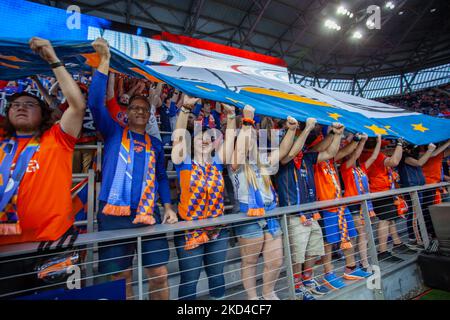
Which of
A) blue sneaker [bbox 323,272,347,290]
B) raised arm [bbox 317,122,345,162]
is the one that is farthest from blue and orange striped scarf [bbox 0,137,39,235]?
raised arm [bbox 317,122,345,162]

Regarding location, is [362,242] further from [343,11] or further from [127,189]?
[343,11]

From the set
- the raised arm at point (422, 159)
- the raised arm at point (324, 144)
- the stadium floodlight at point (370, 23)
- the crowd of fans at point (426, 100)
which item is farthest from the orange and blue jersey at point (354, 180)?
the crowd of fans at point (426, 100)

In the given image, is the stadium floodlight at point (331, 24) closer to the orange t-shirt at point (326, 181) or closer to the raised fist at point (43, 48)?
the orange t-shirt at point (326, 181)

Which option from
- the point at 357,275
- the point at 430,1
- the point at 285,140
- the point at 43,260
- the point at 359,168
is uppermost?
the point at 430,1

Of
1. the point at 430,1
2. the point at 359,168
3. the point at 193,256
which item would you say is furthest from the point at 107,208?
the point at 430,1

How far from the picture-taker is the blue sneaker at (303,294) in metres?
1.86

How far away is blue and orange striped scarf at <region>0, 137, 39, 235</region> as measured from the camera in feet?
3.76

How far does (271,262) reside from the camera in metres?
1.80

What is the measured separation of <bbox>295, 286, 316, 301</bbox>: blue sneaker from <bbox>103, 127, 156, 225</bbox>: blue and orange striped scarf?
1361mm

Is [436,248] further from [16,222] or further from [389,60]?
[389,60]

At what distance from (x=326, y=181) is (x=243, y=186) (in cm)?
110

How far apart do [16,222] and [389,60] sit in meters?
23.1

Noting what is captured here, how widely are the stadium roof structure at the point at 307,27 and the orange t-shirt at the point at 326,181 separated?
25.2 ft

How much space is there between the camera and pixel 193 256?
5.25 feet
